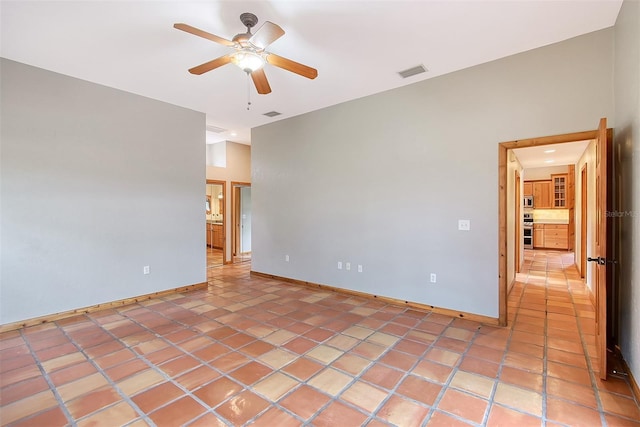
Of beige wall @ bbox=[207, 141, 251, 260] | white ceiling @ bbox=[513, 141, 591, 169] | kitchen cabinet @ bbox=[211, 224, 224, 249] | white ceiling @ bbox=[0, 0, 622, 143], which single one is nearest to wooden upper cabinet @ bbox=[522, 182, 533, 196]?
white ceiling @ bbox=[513, 141, 591, 169]

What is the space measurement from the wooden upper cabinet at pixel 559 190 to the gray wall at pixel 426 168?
805cm

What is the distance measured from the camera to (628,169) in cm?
241

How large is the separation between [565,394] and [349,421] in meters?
1.66

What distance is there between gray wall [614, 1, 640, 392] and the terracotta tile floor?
48 centimetres

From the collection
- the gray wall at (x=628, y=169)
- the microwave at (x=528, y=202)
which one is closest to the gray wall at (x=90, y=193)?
the gray wall at (x=628, y=169)

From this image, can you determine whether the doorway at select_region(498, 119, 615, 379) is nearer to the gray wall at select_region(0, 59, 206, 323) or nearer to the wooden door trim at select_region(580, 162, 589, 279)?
the wooden door trim at select_region(580, 162, 589, 279)

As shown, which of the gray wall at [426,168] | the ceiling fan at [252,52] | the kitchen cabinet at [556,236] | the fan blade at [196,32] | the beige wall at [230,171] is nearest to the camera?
the fan blade at [196,32]

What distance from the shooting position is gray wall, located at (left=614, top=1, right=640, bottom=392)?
7.13ft

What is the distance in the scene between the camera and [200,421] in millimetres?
1910

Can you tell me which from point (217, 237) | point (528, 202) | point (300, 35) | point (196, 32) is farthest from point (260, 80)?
point (528, 202)

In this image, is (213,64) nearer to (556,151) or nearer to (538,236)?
(556,151)

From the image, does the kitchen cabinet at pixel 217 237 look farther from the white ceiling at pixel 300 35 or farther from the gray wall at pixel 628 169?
the gray wall at pixel 628 169

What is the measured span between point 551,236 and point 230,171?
10.0 meters

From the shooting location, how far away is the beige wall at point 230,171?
23.9 ft
